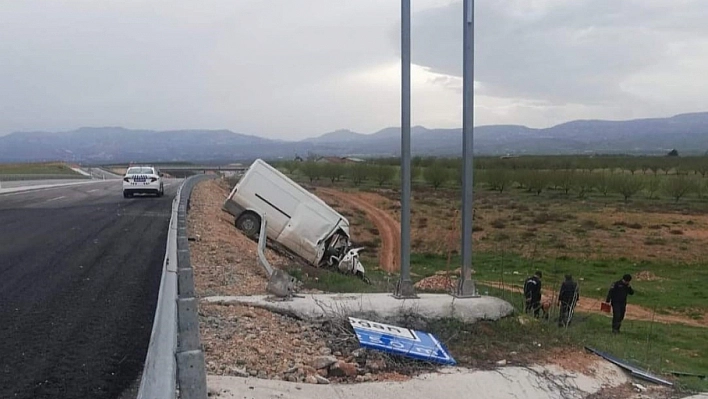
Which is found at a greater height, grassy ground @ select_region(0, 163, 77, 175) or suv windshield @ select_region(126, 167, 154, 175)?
suv windshield @ select_region(126, 167, 154, 175)

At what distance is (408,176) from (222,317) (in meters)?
3.95

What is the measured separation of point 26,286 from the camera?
1077 cm

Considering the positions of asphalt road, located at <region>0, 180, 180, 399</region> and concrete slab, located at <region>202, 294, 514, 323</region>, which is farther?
concrete slab, located at <region>202, 294, 514, 323</region>

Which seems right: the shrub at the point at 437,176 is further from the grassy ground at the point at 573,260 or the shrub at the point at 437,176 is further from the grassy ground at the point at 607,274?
the grassy ground at the point at 607,274

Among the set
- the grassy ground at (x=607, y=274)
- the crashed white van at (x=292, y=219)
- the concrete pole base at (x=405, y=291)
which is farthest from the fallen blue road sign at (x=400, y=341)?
the grassy ground at (x=607, y=274)

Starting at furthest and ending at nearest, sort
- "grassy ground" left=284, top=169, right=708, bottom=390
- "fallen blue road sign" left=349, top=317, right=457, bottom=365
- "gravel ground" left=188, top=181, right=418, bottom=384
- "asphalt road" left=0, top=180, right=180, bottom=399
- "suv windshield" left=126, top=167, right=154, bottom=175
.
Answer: "suv windshield" left=126, top=167, right=154, bottom=175
"grassy ground" left=284, top=169, right=708, bottom=390
"fallen blue road sign" left=349, top=317, right=457, bottom=365
"gravel ground" left=188, top=181, right=418, bottom=384
"asphalt road" left=0, top=180, right=180, bottom=399

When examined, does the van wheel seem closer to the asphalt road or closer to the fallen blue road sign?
the asphalt road

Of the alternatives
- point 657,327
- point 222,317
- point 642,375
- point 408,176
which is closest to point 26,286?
point 222,317

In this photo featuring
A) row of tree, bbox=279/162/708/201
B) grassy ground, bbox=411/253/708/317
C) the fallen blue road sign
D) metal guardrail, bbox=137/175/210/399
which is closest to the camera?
metal guardrail, bbox=137/175/210/399

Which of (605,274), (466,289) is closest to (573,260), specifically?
(605,274)

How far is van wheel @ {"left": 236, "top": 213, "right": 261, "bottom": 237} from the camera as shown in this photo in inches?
864

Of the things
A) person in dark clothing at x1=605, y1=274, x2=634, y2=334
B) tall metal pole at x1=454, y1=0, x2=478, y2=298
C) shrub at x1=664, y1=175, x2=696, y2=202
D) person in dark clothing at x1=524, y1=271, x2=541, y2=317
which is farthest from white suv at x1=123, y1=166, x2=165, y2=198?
shrub at x1=664, y1=175, x2=696, y2=202

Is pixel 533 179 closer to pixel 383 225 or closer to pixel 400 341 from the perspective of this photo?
pixel 383 225

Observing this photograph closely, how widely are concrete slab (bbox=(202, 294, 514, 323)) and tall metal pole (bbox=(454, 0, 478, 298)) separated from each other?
0.40 meters
